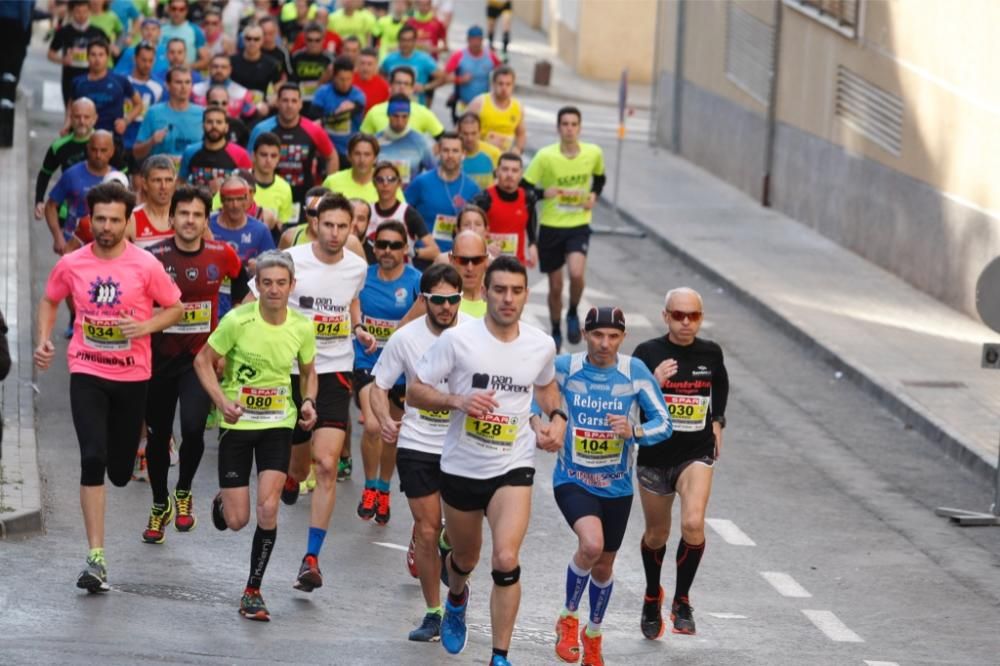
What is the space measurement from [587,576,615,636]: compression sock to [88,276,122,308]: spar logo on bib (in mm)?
2754

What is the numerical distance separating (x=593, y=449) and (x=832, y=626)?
211 cm

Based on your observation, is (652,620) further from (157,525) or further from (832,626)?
(157,525)

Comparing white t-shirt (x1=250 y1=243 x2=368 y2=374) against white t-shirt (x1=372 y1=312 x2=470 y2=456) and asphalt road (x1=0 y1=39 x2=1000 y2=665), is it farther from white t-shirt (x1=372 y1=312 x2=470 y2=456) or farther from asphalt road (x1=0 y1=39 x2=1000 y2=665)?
white t-shirt (x1=372 y1=312 x2=470 y2=456)

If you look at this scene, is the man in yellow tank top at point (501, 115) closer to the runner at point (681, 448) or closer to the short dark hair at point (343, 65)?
the short dark hair at point (343, 65)

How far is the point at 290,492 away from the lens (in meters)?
13.4

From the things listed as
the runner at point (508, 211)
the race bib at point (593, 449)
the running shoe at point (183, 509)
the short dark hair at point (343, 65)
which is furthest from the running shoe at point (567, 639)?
the short dark hair at point (343, 65)

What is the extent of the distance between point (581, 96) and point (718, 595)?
2773cm

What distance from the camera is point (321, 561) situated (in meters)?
12.3

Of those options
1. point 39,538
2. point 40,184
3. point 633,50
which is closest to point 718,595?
point 39,538

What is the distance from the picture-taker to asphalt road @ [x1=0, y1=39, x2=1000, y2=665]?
33.9 feet

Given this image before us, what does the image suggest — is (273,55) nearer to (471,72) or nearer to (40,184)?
(471,72)

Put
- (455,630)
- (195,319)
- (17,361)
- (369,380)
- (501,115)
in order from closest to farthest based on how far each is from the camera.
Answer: (455,630) → (195,319) → (369,380) → (17,361) → (501,115)

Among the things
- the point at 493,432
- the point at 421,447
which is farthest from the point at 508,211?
the point at 493,432

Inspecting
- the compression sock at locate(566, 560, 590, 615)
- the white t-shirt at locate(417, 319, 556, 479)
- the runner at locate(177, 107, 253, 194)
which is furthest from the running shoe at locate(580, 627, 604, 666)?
the runner at locate(177, 107, 253, 194)
